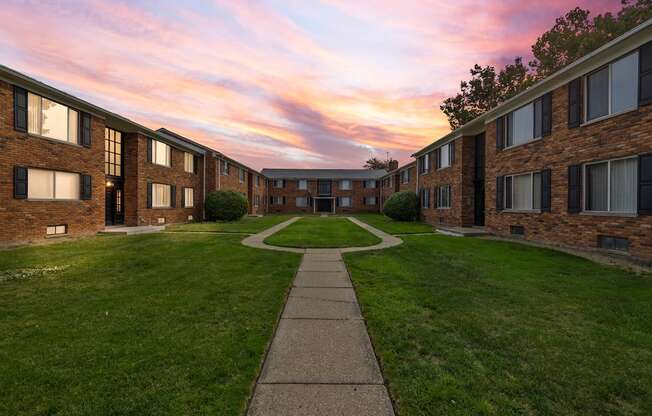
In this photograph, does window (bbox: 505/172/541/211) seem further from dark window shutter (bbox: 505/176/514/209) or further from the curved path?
the curved path

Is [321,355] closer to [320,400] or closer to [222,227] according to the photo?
[320,400]

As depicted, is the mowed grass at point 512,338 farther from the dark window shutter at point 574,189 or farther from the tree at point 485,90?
the tree at point 485,90

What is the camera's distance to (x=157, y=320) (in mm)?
4637

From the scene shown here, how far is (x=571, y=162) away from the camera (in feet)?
36.2

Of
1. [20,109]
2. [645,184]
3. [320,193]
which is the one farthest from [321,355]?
[320,193]

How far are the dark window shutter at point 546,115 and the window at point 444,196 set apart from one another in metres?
8.24

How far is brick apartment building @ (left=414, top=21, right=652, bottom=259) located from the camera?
28.6 ft

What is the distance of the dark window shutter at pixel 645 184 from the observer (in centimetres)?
838

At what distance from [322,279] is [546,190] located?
414 inches

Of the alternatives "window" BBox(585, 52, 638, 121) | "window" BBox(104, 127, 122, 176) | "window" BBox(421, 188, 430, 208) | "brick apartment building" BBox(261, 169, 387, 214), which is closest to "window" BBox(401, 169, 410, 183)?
"window" BBox(421, 188, 430, 208)

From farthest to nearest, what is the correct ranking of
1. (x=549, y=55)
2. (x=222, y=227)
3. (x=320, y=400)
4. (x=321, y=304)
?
1. (x=549, y=55)
2. (x=222, y=227)
3. (x=321, y=304)
4. (x=320, y=400)

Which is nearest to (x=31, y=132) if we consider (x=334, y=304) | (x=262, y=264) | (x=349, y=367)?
(x=262, y=264)

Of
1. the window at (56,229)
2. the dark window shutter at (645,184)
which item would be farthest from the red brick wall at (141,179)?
the dark window shutter at (645,184)

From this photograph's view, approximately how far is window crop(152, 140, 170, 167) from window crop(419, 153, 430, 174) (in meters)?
19.5
